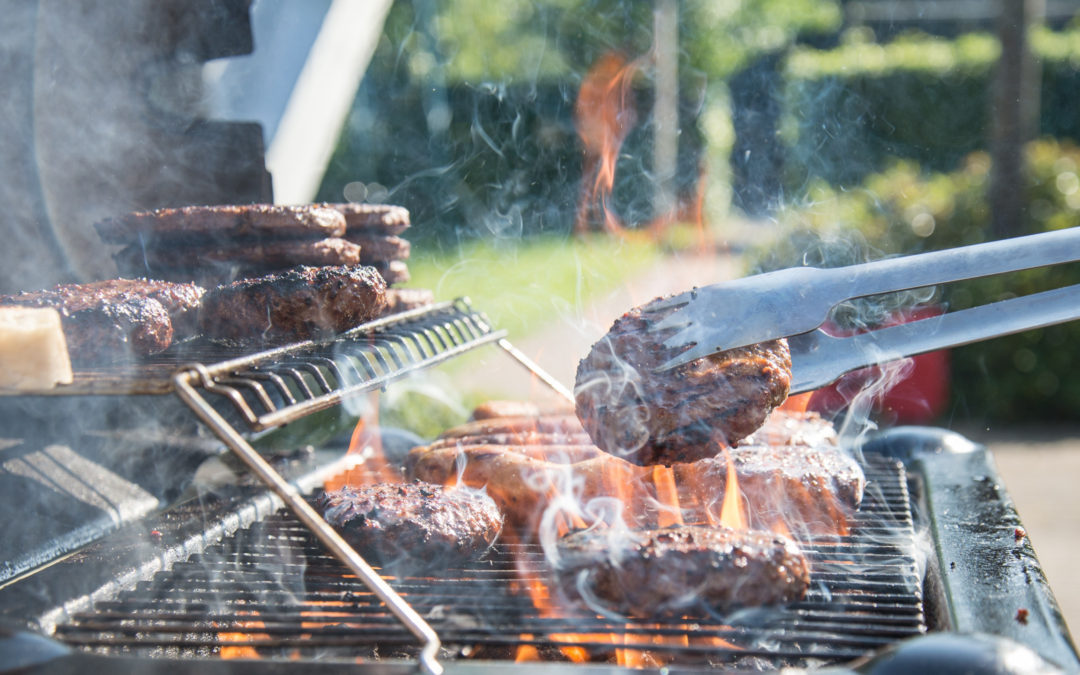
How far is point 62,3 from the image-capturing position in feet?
10.3

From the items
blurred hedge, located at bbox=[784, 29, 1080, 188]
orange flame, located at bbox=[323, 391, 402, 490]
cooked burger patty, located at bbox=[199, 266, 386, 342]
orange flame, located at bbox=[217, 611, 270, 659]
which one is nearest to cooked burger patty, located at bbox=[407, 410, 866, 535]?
orange flame, located at bbox=[323, 391, 402, 490]

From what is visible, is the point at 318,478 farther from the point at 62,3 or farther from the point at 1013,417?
the point at 1013,417

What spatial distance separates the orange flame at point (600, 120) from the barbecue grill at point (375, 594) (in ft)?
40.5

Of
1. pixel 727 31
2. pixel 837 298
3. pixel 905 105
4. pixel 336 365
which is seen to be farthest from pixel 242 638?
pixel 727 31

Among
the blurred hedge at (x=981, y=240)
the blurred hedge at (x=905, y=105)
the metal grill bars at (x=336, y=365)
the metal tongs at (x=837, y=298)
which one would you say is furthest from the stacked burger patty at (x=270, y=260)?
the blurred hedge at (x=905, y=105)

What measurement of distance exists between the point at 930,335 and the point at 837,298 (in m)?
0.51

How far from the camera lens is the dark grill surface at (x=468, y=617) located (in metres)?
2.04

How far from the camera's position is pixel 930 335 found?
8.77 feet

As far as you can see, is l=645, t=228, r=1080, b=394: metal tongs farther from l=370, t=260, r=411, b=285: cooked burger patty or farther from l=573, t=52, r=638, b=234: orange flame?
l=573, t=52, r=638, b=234: orange flame

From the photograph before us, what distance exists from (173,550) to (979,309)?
258 cm

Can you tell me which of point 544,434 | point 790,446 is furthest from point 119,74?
point 790,446

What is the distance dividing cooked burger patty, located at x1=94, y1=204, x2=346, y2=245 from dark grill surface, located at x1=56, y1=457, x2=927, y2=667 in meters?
1.09

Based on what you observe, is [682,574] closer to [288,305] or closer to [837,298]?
[837,298]

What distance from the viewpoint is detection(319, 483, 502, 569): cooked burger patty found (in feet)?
8.08
